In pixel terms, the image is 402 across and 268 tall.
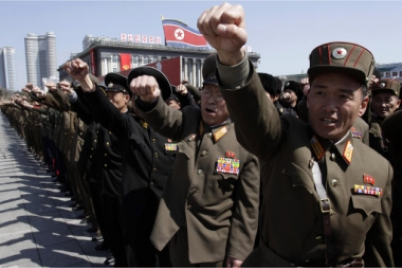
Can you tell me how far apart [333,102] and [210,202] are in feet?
3.90

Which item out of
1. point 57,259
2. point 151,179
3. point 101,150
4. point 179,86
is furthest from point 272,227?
point 57,259

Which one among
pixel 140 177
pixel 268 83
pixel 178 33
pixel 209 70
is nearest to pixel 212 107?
pixel 209 70

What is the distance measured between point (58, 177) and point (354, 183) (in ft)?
29.0

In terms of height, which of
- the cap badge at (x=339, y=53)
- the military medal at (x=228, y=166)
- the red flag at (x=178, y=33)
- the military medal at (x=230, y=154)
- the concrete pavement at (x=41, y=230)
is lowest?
the concrete pavement at (x=41, y=230)

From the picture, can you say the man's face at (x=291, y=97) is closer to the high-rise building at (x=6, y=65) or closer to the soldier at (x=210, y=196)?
the soldier at (x=210, y=196)

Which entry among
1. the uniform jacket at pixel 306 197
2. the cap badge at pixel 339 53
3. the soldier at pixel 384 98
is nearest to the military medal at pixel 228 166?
the uniform jacket at pixel 306 197

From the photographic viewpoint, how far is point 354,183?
146cm

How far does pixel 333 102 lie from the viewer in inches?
53.4

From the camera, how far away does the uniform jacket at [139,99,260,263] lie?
2260mm

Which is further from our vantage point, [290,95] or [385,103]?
[290,95]

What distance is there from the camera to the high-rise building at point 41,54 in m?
41.2

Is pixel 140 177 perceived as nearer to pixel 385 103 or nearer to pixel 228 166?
pixel 228 166

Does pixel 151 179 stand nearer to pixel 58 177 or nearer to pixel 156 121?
pixel 156 121

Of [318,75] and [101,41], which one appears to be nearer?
[318,75]
